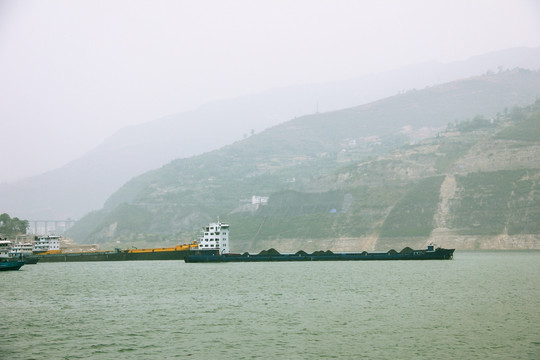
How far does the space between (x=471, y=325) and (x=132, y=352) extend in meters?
21.0

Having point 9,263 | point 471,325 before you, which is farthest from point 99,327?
point 9,263

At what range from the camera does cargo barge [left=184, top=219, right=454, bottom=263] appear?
12188 centimetres

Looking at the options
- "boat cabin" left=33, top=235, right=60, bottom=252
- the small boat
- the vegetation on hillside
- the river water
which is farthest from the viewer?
the vegetation on hillside

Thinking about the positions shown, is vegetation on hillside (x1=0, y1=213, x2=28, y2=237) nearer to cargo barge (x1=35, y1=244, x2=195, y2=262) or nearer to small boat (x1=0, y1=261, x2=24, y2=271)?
cargo barge (x1=35, y1=244, x2=195, y2=262)

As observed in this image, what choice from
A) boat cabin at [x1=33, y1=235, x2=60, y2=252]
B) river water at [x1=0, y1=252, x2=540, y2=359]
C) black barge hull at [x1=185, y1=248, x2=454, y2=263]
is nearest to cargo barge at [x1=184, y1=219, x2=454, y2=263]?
black barge hull at [x1=185, y1=248, x2=454, y2=263]

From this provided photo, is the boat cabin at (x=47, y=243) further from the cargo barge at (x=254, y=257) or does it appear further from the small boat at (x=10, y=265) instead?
the small boat at (x=10, y=265)

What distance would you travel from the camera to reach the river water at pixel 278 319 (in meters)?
36.8

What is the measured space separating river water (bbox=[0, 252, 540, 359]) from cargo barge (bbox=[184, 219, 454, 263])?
4365 cm

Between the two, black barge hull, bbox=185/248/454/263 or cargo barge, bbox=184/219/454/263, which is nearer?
black barge hull, bbox=185/248/454/263

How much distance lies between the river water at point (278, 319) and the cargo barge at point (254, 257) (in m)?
43.6

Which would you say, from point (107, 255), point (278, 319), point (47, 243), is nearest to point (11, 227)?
point (47, 243)

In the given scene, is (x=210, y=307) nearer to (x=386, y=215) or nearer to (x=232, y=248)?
(x=386, y=215)

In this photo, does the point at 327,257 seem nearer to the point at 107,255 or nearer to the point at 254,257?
the point at 254,257

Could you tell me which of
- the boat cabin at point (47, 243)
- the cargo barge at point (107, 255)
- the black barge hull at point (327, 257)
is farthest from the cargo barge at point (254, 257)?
the boat cabin at point (47, 243)
